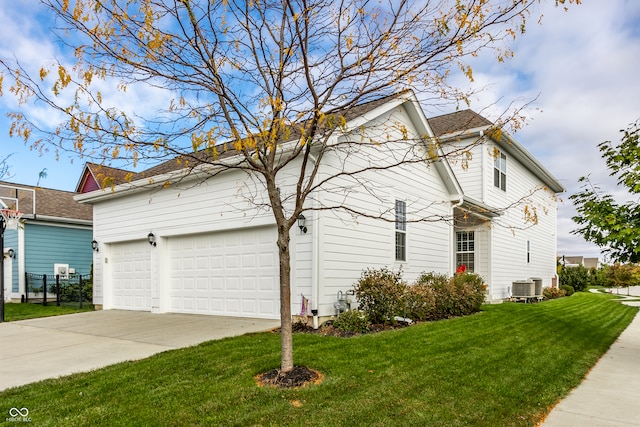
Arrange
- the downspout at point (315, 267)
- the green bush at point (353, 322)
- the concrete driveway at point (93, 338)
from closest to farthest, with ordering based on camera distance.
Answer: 1. the concrete driveway at point (93, 338)
2. the green bush at point (353, 322)
3. the downspout at point (315, 267)

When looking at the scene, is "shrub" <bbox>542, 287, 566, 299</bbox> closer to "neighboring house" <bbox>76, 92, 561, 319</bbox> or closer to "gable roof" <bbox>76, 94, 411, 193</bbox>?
"neighboring house" <bbox>76, 92, 561, 319</bbox>

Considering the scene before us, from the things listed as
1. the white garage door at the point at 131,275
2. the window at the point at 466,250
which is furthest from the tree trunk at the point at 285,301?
the window at the point at 466,250

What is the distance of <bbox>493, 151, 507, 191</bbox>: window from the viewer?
54.1 feet

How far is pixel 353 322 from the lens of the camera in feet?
27.7

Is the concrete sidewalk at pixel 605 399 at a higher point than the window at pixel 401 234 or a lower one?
lower

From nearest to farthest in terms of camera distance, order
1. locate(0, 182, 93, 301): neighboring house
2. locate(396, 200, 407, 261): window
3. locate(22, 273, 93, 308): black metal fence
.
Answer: locate(396, 200, 407, 261): window
locate(22, 273, 93, 308): black metal fence
locate(0, 182, 93, 301): neighboring house

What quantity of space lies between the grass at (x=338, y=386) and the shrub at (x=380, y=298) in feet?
3.47

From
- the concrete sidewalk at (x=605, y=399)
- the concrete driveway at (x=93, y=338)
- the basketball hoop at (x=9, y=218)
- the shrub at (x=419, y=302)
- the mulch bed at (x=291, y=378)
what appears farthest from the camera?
the basketball hoop at (x=9, y=218)

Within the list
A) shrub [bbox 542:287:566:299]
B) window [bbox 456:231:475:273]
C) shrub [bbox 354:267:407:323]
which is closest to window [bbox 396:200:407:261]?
shrub [bbox 354:267:407:323]

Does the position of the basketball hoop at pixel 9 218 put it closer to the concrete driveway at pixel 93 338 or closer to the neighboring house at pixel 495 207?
the concrete driveway at pixel 93 338

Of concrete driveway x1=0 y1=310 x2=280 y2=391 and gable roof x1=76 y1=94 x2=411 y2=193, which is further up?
gable roof x1=76 y1=94 x2=411 y2=193

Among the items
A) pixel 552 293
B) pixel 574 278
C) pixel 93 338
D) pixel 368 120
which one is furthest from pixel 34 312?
pixel 574 278

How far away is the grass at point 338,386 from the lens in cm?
418

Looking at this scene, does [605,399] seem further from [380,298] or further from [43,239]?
[43,239]
